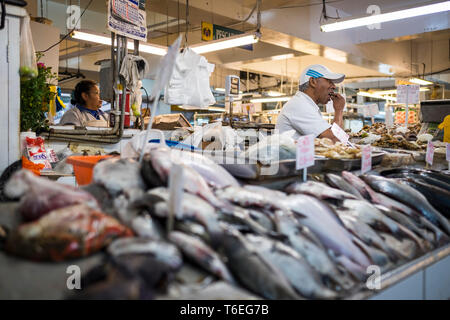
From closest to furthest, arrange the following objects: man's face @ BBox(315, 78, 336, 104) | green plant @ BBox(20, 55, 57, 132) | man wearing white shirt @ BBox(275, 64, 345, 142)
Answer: green plant @ BBox(20, 55, 57, 132), man wearing white shirt @ BBox(275, 64, 345, 142), man's face @ BBox(315, 78, 336, 104)

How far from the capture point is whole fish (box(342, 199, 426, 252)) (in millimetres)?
1881

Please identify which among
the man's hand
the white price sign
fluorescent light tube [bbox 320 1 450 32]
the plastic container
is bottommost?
the plastic container

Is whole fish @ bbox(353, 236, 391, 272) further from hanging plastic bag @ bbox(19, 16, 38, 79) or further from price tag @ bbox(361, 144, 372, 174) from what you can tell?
hanging plastic bag @ bbox(19, 16, 38, 79)

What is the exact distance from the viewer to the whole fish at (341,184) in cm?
214

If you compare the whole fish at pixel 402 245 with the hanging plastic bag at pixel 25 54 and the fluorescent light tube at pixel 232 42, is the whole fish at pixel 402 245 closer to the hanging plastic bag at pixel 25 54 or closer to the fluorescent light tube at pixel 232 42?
the hanging plastic bag at pixel 25 54

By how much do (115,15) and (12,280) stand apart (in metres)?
4.13

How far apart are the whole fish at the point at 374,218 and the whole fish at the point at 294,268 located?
1.98 feet

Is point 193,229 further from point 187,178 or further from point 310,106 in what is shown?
point 310,106

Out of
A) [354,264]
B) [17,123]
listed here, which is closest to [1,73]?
[17,123]

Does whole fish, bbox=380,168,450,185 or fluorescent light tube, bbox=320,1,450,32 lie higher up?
fluorescent light tube, bbox=320,1,450,32

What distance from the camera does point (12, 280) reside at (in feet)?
3.50

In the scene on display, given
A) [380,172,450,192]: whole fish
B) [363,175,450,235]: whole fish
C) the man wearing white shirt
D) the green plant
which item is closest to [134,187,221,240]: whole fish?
[363,175,450,235]: whole fish

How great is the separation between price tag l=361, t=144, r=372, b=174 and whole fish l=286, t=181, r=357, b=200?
2.20 ft

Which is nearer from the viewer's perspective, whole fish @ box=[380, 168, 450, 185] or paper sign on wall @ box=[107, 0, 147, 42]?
whole fish @ box=[380, 168, 450, 185]
